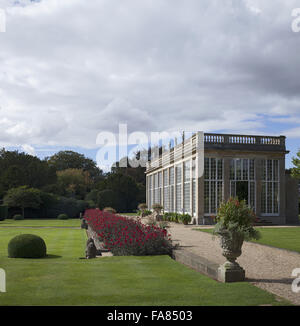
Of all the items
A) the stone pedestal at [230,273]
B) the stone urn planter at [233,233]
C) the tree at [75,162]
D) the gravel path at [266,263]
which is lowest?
the gravel path at [266,263]

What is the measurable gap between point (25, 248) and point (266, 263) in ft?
27.1

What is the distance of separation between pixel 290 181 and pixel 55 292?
31.3 meters

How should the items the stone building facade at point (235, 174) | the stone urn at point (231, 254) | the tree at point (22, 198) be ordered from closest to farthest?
the stone urn at point (231, 254), the stone building facade at point (235, 174), the tree at point (22, 198)

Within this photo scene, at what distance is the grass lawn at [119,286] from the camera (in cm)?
721

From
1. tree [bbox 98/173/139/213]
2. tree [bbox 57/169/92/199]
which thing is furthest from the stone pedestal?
tree [bbox 57/169/92/199]

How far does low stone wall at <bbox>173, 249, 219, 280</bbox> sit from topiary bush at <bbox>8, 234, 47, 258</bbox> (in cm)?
514

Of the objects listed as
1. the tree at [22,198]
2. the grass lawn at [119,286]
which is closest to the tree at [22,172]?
the tree at [22,198]

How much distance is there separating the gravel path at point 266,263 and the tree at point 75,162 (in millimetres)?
67527

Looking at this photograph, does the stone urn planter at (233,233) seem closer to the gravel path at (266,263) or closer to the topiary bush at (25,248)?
the gravel path at (266,263)

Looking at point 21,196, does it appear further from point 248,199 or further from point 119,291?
point 119,291

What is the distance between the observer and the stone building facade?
31.6 m

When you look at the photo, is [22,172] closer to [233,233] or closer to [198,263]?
[198,263]
